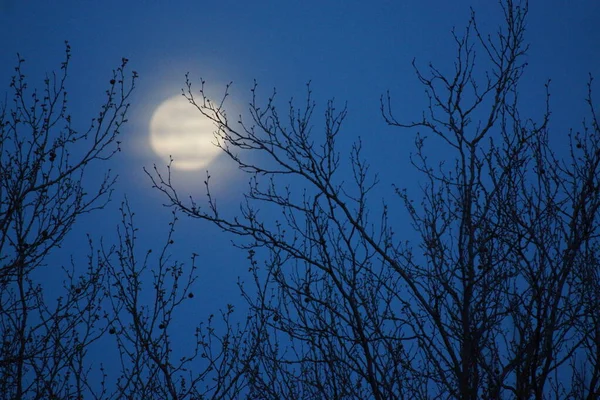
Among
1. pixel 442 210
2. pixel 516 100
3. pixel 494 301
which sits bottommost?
pixel 494 301

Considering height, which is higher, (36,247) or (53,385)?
(36,247)

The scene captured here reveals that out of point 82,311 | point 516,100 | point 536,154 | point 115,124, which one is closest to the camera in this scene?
point 536,154

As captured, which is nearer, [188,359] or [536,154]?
[536,154]

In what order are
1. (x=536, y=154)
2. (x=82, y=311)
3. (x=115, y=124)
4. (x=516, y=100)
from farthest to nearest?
(x=82, y=311)
(x=115, y=124)
(x=516, y=100)
(x=536, y=154)

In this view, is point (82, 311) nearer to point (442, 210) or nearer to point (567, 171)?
point (442, 210)

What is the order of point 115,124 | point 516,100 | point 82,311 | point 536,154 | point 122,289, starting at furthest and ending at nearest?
point 82,311 < point 122,289 < point 115,124 < point 516,100 < point 536,154

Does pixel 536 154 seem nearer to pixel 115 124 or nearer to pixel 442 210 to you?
pixel 442 210

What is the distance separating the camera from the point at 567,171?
14.1ft

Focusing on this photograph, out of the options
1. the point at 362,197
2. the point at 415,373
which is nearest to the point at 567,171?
the point at 362,197

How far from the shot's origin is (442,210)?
17.6ft

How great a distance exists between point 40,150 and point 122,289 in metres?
1.66

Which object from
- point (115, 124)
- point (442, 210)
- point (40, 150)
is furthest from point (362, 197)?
point (40, 150)

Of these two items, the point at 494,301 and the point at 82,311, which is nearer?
the point at 494,301

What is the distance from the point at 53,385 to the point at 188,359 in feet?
6.55
